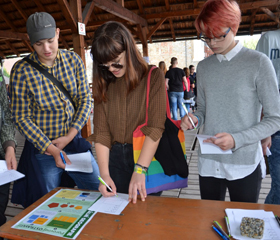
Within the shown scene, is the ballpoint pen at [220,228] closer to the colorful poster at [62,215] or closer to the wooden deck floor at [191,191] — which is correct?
the colorful poster at [62,215]

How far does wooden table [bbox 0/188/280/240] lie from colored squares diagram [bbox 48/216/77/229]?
0.07 m

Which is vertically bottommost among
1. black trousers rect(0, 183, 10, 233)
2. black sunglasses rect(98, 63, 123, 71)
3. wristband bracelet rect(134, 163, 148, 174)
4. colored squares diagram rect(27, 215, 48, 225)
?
black trousers rect(0, 183, 10, 233)

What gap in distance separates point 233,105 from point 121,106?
1.82ft

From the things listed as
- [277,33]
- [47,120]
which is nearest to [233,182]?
[277,33]

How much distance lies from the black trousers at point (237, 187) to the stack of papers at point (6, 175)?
0.99 meters

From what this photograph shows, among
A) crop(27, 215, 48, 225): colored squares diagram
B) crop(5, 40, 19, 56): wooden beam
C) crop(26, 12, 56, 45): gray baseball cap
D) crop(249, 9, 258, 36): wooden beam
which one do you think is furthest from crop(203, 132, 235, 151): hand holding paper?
crop(5, 40, 19, 56): wooden beam

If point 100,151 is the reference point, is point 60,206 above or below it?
below

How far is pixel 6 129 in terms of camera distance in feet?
5.14

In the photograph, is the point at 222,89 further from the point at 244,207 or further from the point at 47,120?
the point at 47,120

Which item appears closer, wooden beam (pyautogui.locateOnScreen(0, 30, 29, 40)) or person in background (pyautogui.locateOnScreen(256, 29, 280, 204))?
person in background (pyautogui.locateOnScreen(256, 29, 280, 204))

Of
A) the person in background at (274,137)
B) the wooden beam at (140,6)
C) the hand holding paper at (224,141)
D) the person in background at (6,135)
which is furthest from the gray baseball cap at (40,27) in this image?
the wooden beam at (140,6)

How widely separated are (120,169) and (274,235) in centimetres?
76

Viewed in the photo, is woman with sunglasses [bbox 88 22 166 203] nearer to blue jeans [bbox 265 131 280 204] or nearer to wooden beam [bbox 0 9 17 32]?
blue jeans [bbox 265 131 280 204]

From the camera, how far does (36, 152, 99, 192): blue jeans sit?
5.17 feet
